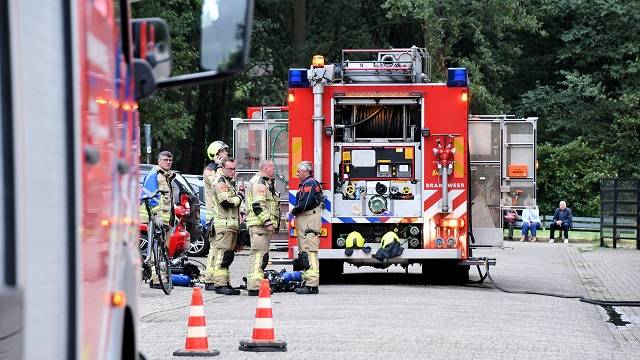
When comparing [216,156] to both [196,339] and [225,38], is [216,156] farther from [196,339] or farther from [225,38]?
[225,38]

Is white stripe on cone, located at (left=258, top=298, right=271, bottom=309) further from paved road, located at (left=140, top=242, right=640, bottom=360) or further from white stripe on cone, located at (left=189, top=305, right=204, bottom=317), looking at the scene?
white stripe on cone, located at (left=189, top=305, right=204, bottom=317)

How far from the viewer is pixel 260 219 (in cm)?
1897

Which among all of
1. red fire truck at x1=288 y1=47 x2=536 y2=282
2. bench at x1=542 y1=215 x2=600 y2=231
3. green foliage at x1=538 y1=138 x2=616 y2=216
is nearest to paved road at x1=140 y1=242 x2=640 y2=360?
red fire truck at x1=288 y1=47 x2=536 y2=282

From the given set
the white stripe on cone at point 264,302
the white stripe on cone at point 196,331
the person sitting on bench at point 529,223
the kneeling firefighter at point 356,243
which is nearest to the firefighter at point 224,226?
the kneeling firefighter at point 356,243

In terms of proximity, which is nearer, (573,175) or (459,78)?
(459,78)

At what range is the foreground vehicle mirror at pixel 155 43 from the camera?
16.6ft

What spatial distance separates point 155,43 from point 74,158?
1.49 m

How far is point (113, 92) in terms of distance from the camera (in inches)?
182

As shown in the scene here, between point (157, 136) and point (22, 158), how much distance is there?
128 ft

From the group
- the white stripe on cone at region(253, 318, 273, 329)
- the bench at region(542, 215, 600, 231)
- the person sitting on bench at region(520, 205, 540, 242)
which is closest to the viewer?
the white stripe on cone at region(253, 318, 273, 329)

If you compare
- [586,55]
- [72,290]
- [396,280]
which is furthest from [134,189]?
[586,55]

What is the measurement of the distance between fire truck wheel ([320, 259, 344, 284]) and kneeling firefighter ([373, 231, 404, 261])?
3.72 feet

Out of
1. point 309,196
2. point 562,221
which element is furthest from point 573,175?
point 309,196

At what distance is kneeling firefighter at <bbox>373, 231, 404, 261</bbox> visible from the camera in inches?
801
